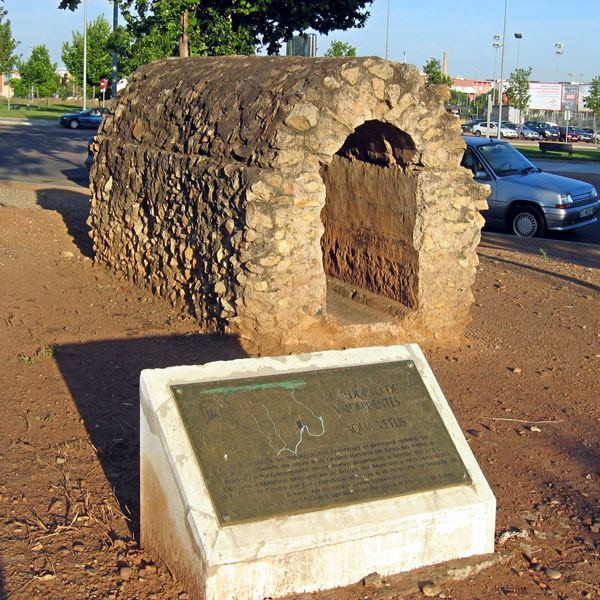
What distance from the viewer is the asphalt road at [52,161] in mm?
17906

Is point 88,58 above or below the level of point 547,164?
above

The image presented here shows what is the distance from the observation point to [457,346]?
8.47 m

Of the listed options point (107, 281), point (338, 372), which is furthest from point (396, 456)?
point (107, 281)

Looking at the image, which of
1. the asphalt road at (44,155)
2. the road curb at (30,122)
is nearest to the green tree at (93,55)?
the road curb at (30,122)

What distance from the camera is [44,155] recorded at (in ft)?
91.9

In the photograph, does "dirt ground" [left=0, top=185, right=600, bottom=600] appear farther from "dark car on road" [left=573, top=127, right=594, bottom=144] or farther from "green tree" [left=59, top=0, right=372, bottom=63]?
"dark car on road" [left=573, top=127, right=594, bottom=144]

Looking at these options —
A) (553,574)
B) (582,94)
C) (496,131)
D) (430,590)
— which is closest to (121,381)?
(430,590)

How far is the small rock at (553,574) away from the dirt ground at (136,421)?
11 mm

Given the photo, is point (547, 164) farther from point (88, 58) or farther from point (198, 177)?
point (88, 58)

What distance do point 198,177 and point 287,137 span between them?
1.14 meters

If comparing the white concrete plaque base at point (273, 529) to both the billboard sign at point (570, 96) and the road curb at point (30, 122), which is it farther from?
the billboard sign at point (570, 96)

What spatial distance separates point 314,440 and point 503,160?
42.4ft

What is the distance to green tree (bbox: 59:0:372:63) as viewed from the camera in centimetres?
1520

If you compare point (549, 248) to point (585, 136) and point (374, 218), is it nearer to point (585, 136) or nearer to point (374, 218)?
point (374, 218)
